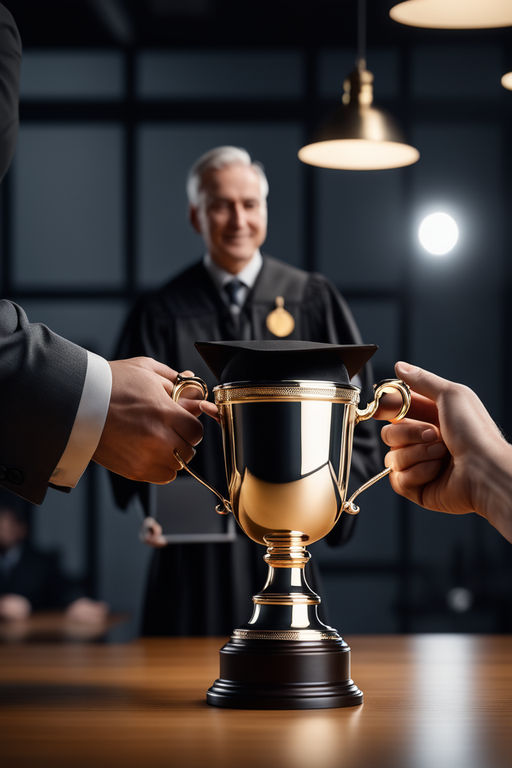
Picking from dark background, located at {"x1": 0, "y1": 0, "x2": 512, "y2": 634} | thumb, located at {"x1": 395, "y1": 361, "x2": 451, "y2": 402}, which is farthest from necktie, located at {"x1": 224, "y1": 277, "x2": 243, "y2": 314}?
dark background, located at {"x1": 0, "y1": 0, "x2": 512, "y2": 634}

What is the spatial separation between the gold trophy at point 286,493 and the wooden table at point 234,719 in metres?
0.03

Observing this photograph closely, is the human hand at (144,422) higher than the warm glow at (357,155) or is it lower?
lower

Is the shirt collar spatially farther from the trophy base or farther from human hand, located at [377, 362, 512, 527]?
the trophy base

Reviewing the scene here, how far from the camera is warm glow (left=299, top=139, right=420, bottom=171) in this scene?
3188 millimetres

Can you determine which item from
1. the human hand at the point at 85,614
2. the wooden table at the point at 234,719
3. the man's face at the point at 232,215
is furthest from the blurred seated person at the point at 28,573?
the wooden table at the point at 234,719

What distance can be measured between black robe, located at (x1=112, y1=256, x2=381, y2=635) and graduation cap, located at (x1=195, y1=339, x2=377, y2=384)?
52.8 inches

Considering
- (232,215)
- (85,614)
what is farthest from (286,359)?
(85,614)

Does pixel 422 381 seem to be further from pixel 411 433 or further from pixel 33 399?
pixel 33 399

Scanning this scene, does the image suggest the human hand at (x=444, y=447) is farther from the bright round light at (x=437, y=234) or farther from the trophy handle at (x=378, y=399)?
the bright round light at (x=437, y=234)

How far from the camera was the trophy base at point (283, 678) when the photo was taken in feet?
2.95

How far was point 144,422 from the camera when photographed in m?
1.04

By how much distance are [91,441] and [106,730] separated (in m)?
0.30

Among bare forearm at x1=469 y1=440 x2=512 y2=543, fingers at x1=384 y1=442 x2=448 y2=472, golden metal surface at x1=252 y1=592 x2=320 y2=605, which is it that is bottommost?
golden metal surface at x1=252 y1=592 x2=320 y2=605

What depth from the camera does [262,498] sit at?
0.93 meters
